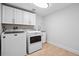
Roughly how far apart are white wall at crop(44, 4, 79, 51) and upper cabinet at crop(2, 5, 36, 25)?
1502 mm

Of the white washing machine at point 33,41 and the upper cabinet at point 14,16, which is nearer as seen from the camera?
the upper cabinet at point 14,16

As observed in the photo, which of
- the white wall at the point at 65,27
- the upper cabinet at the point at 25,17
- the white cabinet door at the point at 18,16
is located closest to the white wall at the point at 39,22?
the white wall at the point at 65,27

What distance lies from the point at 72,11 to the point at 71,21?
0.46 m

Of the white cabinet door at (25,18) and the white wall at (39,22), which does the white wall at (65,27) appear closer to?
the white wall at (39,22)

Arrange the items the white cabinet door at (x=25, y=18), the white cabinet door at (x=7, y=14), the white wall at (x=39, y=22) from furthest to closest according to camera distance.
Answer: the white wall at (x=39, y=22)
the white cabinet door at (x=25, y=18)
the white cabinet door at (x=7, y=14)

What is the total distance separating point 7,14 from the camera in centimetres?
227

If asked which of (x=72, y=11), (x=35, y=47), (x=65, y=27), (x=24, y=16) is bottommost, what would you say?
(x=35, y=47)

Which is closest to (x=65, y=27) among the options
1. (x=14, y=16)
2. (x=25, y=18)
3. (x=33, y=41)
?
(x=33, y=41)

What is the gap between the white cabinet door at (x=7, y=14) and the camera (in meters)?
2.19

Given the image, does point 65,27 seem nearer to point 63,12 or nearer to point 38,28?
point 63,12

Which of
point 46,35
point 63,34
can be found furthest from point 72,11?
point 46,35

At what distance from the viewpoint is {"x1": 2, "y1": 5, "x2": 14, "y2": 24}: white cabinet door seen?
2.19 metres

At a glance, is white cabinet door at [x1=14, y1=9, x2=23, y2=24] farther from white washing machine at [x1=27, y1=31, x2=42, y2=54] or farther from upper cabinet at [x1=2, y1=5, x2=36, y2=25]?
white washing machine at [x1=27, y1=31, x2=42, y2=54]

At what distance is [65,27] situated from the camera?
3064mm
